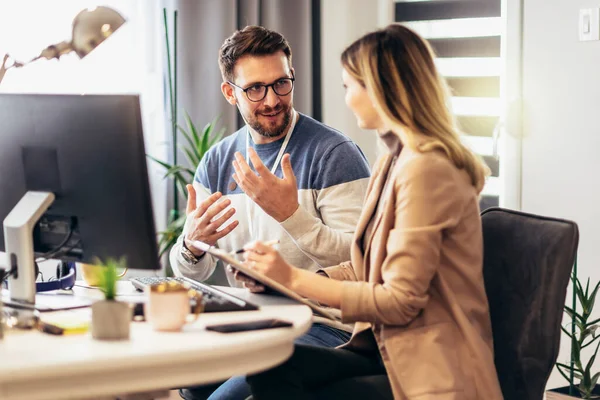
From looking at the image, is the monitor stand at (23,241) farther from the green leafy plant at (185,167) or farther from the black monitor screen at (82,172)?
the green leafy plant at (185,167)

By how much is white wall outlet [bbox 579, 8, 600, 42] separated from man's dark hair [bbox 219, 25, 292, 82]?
1118 millimetres

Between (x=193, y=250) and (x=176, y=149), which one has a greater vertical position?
(x=176, y=149)

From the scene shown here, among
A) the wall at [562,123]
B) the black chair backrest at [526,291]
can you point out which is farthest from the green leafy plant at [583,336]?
the black chair backrest at [526,291]

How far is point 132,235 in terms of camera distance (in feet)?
5.24

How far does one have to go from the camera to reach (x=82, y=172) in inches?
64.9

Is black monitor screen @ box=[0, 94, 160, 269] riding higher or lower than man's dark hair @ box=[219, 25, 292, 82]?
lower

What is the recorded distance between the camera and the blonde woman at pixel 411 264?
1638mm

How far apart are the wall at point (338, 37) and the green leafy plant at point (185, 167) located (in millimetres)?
627

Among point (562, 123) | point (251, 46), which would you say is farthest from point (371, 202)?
point (562, 123)

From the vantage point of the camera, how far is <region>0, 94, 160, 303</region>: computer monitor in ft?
5.17

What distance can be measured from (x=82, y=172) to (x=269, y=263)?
1.22ft

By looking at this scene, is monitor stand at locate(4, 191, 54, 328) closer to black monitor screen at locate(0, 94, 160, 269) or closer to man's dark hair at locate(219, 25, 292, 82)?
black monitor screen at locate(0, 94, 160, 269)

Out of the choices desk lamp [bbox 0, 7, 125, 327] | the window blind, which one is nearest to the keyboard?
desk lamp [bbox 0, 7, 125, 327]

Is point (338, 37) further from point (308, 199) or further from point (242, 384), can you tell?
point (242, 384)
